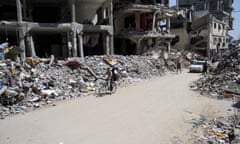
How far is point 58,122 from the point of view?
9.90 meters

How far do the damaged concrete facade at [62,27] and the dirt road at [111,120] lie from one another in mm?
10699

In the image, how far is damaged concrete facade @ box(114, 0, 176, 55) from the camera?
29.5 meters

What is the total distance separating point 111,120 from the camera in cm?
995

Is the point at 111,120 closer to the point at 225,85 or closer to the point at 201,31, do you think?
the point at 225,85

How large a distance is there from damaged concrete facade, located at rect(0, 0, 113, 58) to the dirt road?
10699 millimetres

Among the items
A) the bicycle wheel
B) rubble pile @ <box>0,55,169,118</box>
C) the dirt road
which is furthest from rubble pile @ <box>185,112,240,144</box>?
rubble pile @ <box>0,55,169,118</box>

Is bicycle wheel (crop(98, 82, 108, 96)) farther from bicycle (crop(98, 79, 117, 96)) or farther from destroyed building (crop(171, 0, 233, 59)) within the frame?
destroyed building (crop(171, 0, 233, 59))

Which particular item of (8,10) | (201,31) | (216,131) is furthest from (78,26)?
(201,31)

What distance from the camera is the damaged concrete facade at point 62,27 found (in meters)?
22.6

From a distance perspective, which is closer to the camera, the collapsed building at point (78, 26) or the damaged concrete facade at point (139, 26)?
the collapsed building at point (78, 26)

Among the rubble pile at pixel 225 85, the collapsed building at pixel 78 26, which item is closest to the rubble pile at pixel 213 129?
the rubble pile at pixel 225 85

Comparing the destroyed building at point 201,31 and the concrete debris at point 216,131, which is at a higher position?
the destroyed building at point 201,31

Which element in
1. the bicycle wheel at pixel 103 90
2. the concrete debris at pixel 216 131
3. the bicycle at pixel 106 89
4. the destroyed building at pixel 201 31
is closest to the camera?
the concrete debris at pixel 216 131

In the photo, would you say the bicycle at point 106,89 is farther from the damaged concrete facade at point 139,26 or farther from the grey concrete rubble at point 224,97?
the damaged concrete facade at point 139,26
